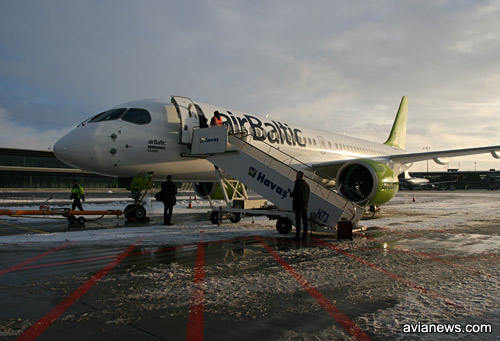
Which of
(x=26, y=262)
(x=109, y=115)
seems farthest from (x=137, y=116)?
(x=26, y=262)

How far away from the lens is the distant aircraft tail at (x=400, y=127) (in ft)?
89.8

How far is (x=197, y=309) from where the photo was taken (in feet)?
11.1

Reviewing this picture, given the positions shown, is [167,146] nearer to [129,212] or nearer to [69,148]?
[69,148]

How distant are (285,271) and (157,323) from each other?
90.8 inches

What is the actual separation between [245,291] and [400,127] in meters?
27.0

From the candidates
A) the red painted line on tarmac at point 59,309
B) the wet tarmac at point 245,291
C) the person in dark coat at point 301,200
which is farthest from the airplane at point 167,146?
the red painted line on tarmac at point 59,309

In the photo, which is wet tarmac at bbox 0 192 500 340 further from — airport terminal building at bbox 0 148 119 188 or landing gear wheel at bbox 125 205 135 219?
airport terminal building at bbox 0 148 119 188

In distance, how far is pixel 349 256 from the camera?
6.08m

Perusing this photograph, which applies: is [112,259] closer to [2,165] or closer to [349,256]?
[349,256]

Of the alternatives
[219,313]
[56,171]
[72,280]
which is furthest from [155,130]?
[56,171]

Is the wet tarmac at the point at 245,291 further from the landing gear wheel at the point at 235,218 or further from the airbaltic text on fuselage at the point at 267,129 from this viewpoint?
the airbaltic text on fuselage at the point at 267,129

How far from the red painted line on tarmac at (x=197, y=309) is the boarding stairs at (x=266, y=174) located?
3983mm

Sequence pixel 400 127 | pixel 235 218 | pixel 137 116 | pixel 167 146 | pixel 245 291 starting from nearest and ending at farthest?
pixel 245 291 < pixel 137 116 < pixel 167 146 < pixel 235 218 < pixel 400 127

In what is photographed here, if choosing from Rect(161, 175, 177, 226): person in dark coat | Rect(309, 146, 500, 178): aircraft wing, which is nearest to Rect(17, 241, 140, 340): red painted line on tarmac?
Rect(161, 175, 177, 226): person in dark coat
